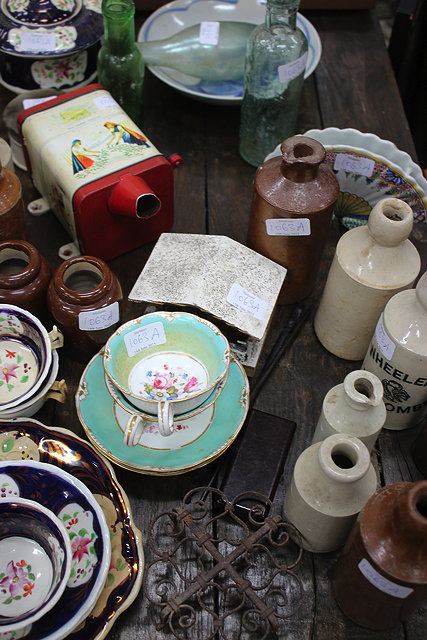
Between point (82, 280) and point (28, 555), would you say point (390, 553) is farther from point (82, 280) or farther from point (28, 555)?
point (82, 280)

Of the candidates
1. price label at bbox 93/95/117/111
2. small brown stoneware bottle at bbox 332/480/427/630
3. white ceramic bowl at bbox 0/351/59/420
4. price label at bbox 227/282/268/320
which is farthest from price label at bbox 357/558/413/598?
price label at bbox 93/95/117/111

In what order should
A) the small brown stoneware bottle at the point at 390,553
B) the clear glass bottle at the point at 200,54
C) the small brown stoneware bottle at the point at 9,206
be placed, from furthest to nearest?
the clear glass bottle at the point at 200,54 < the small brown stoneware bottle at the point at 9,206 < the small brown stoneware bottle at the point at 390,553

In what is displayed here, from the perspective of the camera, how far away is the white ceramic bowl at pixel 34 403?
1041 mm

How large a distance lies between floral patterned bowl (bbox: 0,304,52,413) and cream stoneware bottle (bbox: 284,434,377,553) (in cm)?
43

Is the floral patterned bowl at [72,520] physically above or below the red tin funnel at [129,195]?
below

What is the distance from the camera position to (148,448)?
1.03 meters

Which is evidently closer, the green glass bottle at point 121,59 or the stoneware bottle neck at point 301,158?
the stoneware bottle neck at point 301,158

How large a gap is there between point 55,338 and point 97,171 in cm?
33

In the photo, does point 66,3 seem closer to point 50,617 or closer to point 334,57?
point 334,57

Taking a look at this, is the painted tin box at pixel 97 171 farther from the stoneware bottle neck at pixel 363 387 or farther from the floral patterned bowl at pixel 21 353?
the stoneware bottle neck at pixel 363 387

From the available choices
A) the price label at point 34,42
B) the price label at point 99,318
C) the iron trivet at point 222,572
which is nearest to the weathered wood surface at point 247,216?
the iron trivet at point 222,572

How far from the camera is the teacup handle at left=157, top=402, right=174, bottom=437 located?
924 millimetres

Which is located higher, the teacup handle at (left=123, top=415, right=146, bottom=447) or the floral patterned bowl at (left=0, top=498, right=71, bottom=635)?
the teacup handle at (left=123, top=415, right=146, bottom=447)

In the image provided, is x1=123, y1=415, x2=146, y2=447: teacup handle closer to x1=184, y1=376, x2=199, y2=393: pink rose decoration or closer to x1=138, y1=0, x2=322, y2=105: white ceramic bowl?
x1=184, y1=376, x2=199, y2=393: pink rose decoration
